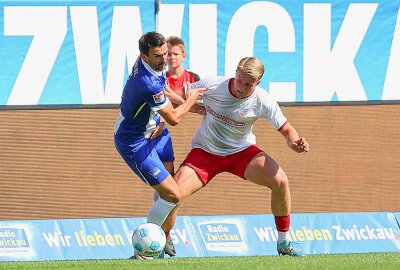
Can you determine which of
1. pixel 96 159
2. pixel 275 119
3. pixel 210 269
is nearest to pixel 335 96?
pixel 96 159

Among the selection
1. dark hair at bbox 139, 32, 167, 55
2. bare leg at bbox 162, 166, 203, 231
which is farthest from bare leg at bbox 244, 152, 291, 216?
dark hair at bbox 139, 32, 167, 55

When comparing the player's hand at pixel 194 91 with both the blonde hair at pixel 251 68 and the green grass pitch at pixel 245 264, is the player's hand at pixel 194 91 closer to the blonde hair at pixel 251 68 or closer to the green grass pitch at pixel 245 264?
the blonde hair at pixel 251 68

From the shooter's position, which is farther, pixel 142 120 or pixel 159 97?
pixel 142 120

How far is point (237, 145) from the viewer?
1113cm

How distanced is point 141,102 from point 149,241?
133 cm

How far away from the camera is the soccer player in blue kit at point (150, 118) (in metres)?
10.3

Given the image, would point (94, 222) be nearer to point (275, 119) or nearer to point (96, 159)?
point (96, 159)

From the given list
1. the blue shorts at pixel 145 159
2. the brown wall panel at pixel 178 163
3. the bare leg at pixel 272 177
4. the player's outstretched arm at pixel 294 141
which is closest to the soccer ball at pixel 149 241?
the blue shorts at pixel 145 159

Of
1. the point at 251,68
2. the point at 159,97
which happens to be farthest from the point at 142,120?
the point at 251,68

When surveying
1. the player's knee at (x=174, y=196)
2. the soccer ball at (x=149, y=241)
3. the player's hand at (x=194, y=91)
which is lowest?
the soccer ball at (x=149, y=241)

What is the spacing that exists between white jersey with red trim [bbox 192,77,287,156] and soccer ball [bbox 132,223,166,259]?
121 centimetres

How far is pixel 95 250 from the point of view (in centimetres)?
1446

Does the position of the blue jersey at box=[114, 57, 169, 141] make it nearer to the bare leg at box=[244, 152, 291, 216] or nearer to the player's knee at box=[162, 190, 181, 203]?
the player's knee at box=[162, 190, 181, 203]

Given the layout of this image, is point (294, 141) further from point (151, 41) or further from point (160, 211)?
point (151, 41)
